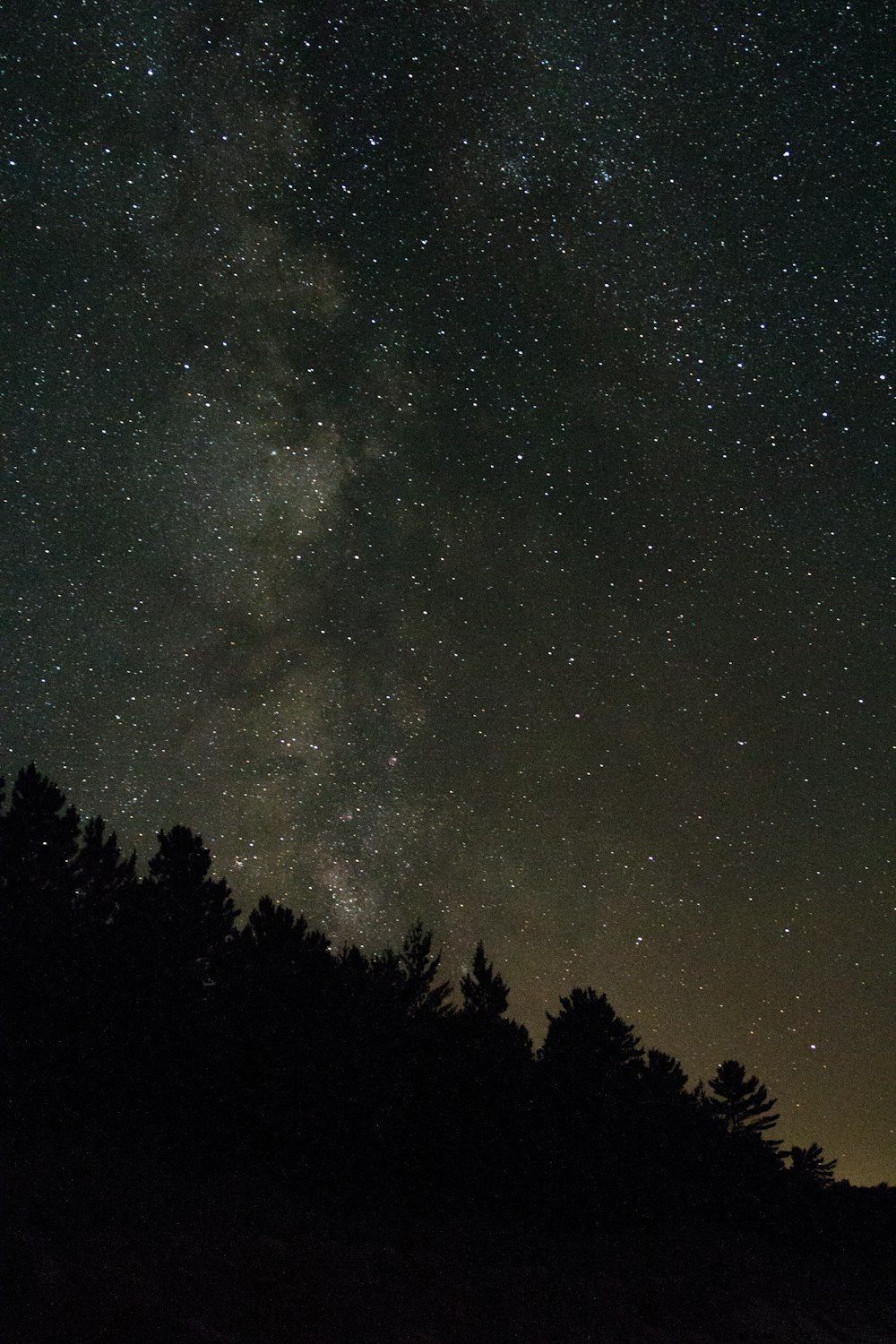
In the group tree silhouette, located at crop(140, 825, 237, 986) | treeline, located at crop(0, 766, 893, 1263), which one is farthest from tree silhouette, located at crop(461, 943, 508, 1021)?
tree silhouette, located at crop(140, 825, 237, 986)

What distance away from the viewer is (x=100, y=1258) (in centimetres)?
1343

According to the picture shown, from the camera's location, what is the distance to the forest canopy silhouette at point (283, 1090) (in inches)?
658

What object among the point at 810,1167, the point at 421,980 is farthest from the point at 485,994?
the point at 810,1167

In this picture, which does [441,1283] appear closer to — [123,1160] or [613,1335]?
[613,1335]

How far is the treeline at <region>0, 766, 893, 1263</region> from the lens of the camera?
→ 16.8m

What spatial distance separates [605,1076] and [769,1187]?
39.8 feet

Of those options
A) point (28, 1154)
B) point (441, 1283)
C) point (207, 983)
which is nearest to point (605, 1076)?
point (441, 1283)

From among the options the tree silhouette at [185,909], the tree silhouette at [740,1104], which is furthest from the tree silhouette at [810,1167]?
the tree silhouette at [185,909]

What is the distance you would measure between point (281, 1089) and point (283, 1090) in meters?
0.06

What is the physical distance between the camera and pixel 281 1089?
19.4 m

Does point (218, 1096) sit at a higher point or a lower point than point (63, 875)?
lower

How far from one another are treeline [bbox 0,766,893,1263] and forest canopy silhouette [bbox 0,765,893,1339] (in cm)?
5

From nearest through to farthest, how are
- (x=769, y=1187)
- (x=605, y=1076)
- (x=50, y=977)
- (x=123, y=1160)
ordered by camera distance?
(x=123, y=1160) → (x=50, y=977) → (x=605, y=1076) → (x=769, y=1187)

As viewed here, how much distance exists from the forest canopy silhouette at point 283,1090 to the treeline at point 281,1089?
5cm
